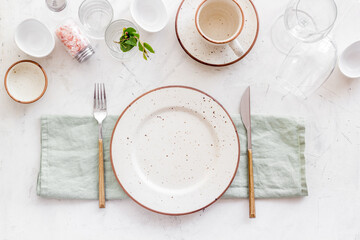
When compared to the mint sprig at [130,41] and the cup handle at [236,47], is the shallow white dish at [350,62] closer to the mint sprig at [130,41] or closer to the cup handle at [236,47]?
the cup handle at [236,47]

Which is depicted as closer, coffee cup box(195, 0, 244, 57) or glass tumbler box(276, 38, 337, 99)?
coffee cup box(195, 0, 244, 57)

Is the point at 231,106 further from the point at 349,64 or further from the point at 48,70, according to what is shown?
the point at 48,70

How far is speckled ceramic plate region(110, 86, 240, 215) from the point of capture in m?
1.05

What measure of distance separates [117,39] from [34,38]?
23cm

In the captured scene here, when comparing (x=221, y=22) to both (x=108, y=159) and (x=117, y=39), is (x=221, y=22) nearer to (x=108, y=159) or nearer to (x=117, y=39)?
(x=117, y=39)

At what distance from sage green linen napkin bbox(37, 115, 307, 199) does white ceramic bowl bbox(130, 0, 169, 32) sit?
0.29 metres

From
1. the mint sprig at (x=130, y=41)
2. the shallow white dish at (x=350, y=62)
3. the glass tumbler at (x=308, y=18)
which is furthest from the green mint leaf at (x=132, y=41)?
the shallow white dish at (x=350, y=62)

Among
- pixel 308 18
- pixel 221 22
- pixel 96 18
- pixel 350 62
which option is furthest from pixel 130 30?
pixel 350 62

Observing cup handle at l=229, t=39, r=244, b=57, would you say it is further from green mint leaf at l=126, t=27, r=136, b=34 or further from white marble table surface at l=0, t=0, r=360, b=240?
green mint leaf at l=126, t=27, r=136, b=34

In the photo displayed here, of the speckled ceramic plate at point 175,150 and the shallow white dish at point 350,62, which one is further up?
the shallow white dish at point 350,62

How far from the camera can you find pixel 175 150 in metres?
Result: 1.08

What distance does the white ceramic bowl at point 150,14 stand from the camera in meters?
1.07

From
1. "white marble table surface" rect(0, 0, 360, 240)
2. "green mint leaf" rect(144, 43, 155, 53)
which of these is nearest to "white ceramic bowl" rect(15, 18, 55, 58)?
"white marble table surface" rect(0, 0, 360, 240)

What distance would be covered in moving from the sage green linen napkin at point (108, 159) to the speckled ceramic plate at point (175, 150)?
44mm
